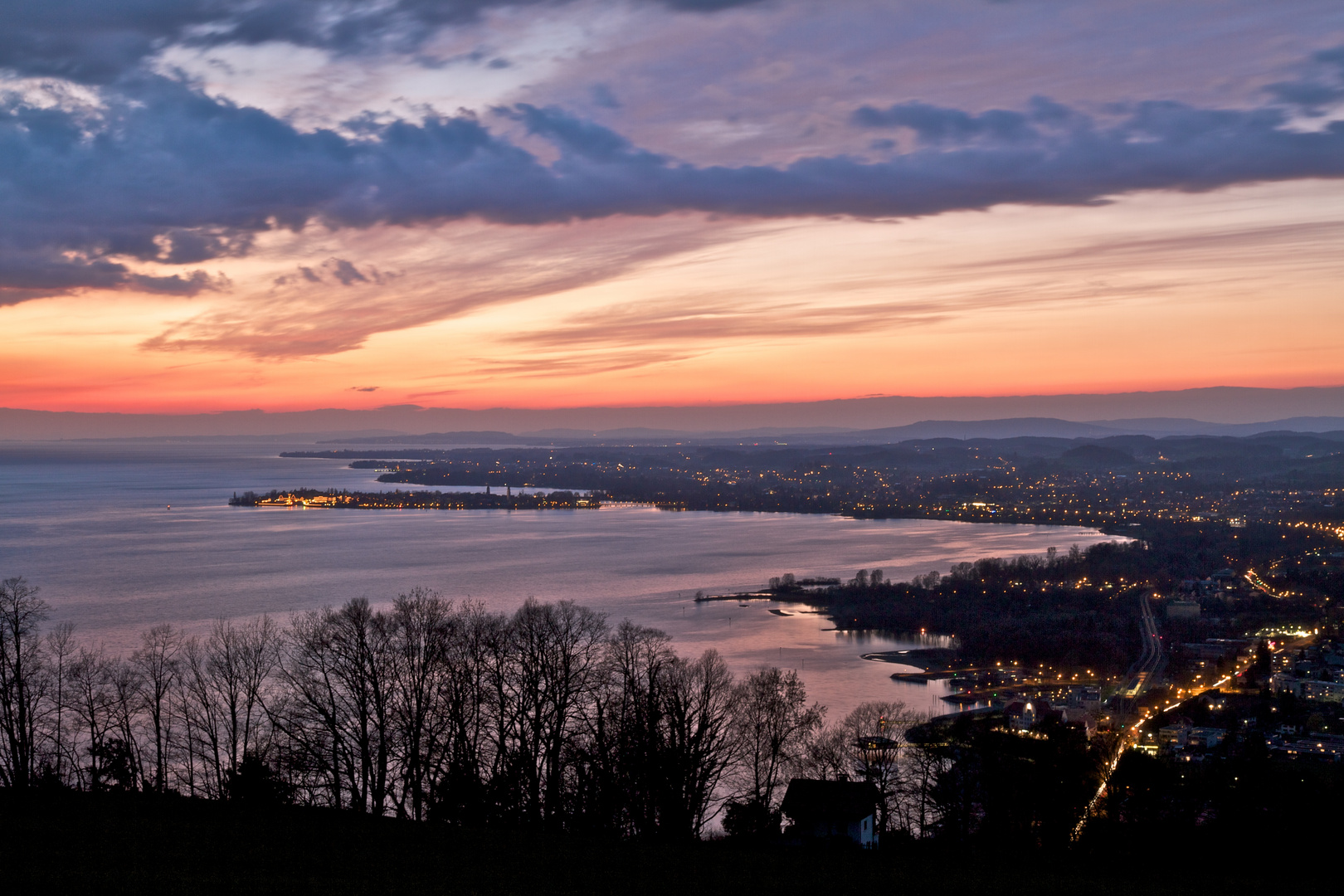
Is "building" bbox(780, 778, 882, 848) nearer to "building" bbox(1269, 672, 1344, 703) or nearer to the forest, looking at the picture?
the forest

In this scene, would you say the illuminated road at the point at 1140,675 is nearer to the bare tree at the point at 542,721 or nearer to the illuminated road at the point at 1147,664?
the illuminated road at the point at 1147,664

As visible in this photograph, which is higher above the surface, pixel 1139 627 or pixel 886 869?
pixel 886 869

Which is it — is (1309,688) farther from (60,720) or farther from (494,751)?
→ (60,720)

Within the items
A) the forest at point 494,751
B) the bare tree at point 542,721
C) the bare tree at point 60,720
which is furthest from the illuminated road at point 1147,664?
the bare tree at point 60,720

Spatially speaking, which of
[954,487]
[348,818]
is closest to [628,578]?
[348,818]

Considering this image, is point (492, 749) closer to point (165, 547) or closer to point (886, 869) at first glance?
point (886, 869)
